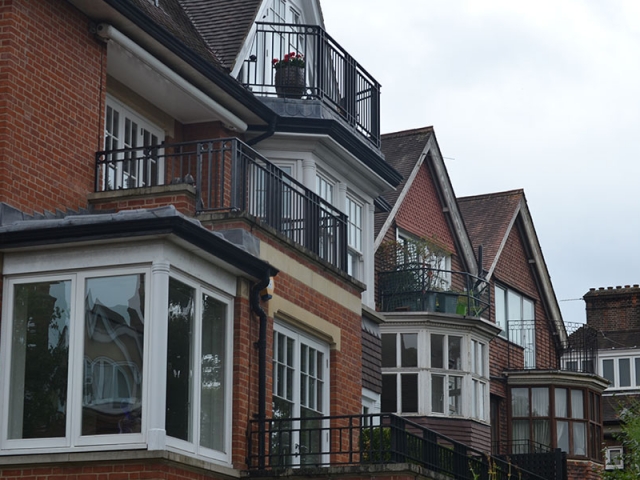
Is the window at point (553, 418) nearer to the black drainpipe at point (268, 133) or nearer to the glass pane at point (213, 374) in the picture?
the black drainpipe at point (268, 133)

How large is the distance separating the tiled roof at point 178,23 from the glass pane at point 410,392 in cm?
1098

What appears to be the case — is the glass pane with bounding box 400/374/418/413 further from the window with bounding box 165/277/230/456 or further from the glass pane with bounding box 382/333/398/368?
the window with bounding box 165/277/230/456

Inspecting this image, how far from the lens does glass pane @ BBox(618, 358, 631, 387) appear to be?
151 ft

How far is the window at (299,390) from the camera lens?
15.9m

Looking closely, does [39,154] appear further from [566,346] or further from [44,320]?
[566,346]

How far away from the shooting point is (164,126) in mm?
18109

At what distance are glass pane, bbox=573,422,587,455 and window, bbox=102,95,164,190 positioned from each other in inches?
748

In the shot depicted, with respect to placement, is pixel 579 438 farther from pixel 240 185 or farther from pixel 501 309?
pixel 240 185

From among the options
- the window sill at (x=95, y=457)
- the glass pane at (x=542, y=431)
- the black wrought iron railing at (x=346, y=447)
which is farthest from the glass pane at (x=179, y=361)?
the glass pane at (x=542, y=431)

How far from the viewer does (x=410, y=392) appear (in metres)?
28.6

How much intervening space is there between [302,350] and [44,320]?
155 inches

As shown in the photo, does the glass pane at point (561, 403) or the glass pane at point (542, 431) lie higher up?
the glass pane at point (561, 403)

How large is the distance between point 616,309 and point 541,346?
11471 mm

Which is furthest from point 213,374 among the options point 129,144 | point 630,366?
point 630,366
